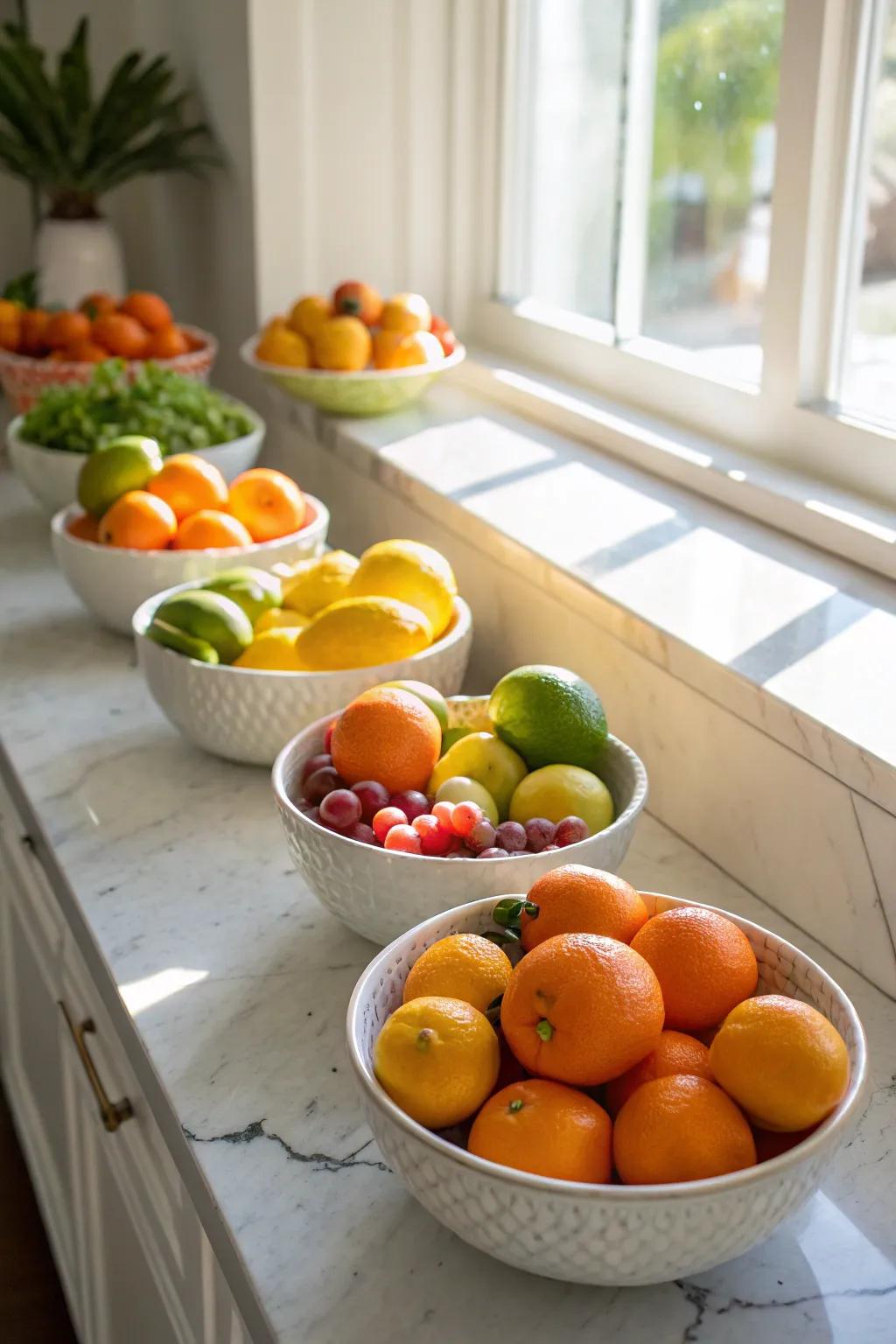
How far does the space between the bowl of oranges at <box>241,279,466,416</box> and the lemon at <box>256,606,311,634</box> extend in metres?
0.56

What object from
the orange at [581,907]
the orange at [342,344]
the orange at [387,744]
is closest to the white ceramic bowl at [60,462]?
the orange at [342,344]

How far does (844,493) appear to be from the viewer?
4.22ft

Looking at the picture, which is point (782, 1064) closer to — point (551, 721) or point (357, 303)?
point (551, 721)

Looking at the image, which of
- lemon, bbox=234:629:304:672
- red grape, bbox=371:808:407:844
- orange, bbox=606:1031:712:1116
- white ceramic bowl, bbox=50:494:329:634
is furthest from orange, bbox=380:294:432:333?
orange, bbox=606:1031:712:1116

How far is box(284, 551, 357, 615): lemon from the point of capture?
1.21m

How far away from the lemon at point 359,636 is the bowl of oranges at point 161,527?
0.25 m

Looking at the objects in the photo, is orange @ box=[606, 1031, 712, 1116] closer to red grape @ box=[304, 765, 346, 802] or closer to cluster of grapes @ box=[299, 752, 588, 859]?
cluster of grapes @ box=[299, 752, 588, 859]

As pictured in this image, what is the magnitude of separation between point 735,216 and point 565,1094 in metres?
1.05

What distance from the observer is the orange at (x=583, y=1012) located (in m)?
0.66

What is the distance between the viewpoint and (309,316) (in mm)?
1703

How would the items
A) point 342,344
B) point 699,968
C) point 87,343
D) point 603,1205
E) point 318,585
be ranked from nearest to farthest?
point 603,1205 → point 699,968 → point 318,585 → point 342,344 → point 87,343

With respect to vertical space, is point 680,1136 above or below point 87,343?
below

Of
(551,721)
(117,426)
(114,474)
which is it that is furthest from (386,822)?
(117,426)

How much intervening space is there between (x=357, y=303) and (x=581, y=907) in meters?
1.13
